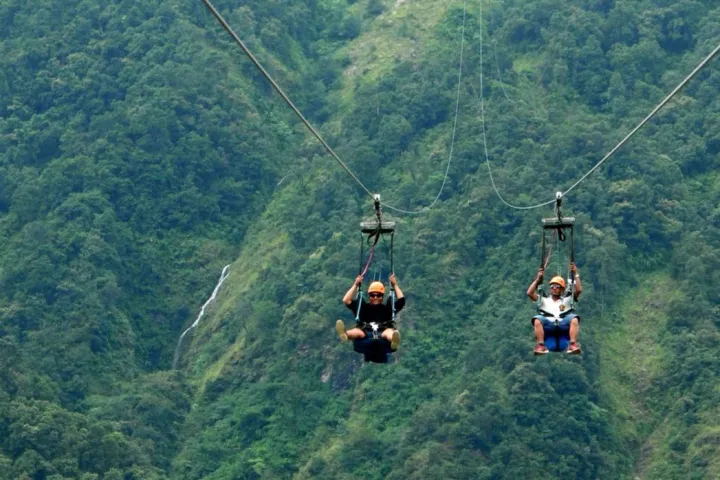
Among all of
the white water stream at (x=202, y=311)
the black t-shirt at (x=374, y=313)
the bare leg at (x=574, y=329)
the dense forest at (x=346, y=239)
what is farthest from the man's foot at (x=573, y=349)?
the white water stream at (x=202, y=311)

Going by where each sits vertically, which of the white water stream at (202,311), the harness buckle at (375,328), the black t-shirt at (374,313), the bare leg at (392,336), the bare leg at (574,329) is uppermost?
the white water stream at (202,311)

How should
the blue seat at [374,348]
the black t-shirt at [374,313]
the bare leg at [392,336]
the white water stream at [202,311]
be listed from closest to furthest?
the bare leg at [392,336] → the blue seat at [374,348] → the black t-shirt at [374,313] → the white water stream at [202,311]

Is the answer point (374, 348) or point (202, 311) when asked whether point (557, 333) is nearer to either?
point (374, 348)

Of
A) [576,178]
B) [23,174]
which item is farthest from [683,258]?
[23,174]

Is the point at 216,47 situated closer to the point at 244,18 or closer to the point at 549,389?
the point at 244,18

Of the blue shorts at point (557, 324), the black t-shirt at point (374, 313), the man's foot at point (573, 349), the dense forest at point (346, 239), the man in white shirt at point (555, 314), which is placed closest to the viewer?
the man's foot at point (573, 349)

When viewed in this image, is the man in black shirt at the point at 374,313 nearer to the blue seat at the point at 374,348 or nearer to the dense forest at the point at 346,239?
the blue seat at the point at 374,348

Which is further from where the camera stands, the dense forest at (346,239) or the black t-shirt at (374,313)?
the dense forest at (346,239)

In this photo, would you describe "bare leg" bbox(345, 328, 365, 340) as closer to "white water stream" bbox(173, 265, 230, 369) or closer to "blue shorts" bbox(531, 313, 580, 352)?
"blue shorts" bbox(531, 313, 580, 352)
